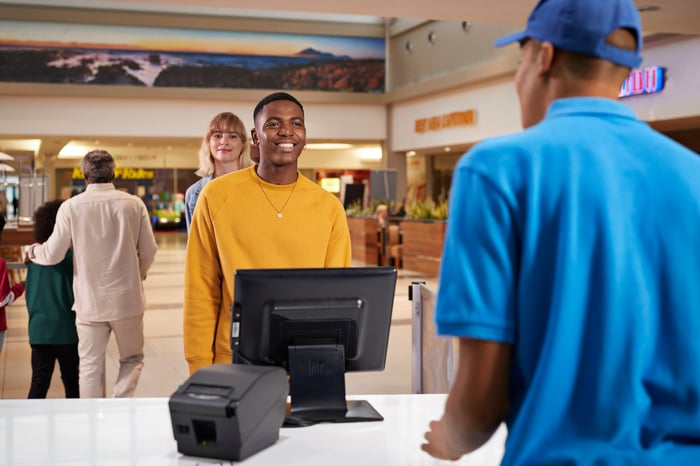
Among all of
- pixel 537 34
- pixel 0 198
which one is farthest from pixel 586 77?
pixel 0 198

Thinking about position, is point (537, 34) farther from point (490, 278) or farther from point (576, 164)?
point (490, 278)

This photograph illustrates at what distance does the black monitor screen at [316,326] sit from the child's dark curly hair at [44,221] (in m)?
3.12

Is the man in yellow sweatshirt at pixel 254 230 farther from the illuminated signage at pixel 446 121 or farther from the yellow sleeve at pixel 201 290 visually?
the illuminated signage at pixel 446 121

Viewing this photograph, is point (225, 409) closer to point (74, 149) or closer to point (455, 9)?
point (455, 9)

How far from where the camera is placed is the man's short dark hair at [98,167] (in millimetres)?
4715

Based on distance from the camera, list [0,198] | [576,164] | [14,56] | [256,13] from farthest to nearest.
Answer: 1. [256,13]
2. [14,56]
3. [0,198]
4. [576,164]

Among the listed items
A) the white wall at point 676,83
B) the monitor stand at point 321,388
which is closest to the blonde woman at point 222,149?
the monitor stand at point 321,388

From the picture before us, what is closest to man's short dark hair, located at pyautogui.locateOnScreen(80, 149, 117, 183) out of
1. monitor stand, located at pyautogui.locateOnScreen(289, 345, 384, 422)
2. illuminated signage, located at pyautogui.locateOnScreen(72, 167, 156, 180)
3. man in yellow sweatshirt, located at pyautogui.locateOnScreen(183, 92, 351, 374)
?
man in yellow sweatshirt, located at pyautogui.locateOnScreen(183, 92, 351, 374)

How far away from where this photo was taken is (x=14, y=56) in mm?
20375

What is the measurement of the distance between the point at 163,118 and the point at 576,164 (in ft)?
70.0

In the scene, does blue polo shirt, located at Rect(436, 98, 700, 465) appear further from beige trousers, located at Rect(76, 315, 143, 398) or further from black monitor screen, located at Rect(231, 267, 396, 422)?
beige trousers, located at Rect(76, 315, 143, 398)

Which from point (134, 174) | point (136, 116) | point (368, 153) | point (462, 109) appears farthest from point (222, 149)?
point (134, 174)

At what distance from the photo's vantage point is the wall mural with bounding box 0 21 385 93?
810 inches

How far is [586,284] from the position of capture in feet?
3.71
